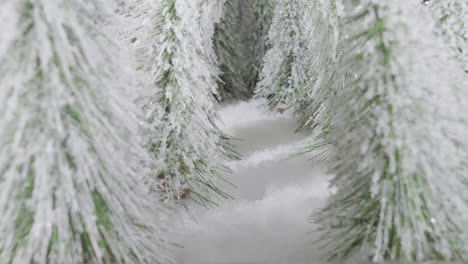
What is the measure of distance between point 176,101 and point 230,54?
48.7 inches

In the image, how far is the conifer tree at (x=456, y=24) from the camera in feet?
2.83

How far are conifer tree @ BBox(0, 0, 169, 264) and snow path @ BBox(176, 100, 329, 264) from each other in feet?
0.81

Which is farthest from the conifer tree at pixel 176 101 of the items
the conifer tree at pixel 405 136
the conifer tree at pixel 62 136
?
the conifer tree at pixel 405 136

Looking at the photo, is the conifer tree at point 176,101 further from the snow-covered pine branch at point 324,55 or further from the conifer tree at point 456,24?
the conifer tree at point 456,24

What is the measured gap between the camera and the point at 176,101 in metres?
0.91

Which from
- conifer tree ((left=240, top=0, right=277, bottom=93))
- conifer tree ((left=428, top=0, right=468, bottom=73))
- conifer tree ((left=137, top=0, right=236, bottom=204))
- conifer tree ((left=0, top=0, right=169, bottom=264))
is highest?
conifer tree ((left=240, top=0, right=277, bottom=93))

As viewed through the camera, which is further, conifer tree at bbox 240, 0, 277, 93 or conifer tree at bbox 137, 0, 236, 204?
conifer tree at bbox 240, 0, 277, 93

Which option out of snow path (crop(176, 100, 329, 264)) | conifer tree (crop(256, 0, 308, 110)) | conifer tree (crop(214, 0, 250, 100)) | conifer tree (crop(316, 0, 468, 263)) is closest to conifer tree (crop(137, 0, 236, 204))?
snow path (crop(176, 100, 329, 264))

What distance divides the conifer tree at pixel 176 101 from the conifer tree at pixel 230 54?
105cm

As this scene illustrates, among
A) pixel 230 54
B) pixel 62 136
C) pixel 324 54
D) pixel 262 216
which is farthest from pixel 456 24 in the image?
pixel 230 54

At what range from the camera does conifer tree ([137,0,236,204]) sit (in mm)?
884

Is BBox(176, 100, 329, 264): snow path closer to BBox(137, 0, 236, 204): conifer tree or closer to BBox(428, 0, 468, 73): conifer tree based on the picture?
BBox(137, 0, 236, 204): conifer tree

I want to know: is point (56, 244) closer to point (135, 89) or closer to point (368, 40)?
point (135, 89)

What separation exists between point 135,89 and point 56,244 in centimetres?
25
